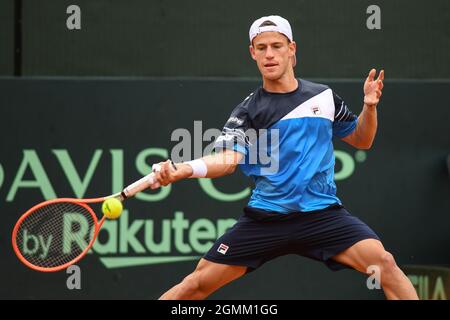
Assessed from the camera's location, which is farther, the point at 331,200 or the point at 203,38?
the point at 203,38

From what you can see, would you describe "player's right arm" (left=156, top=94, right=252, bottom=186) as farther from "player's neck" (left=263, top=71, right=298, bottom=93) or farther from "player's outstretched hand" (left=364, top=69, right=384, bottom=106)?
"player's outstretched hand" (left=364, top=69, right=384, bottom=106)

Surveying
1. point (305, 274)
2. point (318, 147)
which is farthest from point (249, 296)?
point (318, 147)

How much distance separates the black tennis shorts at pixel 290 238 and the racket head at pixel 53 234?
50.8 inches

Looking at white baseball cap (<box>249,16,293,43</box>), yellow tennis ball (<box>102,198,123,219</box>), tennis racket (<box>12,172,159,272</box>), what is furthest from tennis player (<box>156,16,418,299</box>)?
tennis racket (<box>12,172,159,272</box>)

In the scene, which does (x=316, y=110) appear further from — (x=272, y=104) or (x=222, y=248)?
(x=222, y=248)

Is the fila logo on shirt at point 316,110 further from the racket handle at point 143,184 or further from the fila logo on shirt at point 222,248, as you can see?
the racket handle at point 143,184

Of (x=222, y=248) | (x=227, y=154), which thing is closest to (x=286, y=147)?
(x=227, y=154)

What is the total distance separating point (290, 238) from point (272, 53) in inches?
41.7

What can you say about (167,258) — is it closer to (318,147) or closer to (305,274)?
(305,274)

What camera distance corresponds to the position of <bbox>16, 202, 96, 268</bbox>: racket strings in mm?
7152

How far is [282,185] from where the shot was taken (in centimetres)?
607

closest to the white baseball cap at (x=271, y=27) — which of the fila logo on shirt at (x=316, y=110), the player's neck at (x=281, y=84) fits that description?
the player's neck at (x=281, y=84)

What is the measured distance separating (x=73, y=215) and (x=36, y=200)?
16.6 inches

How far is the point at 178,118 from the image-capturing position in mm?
8359
